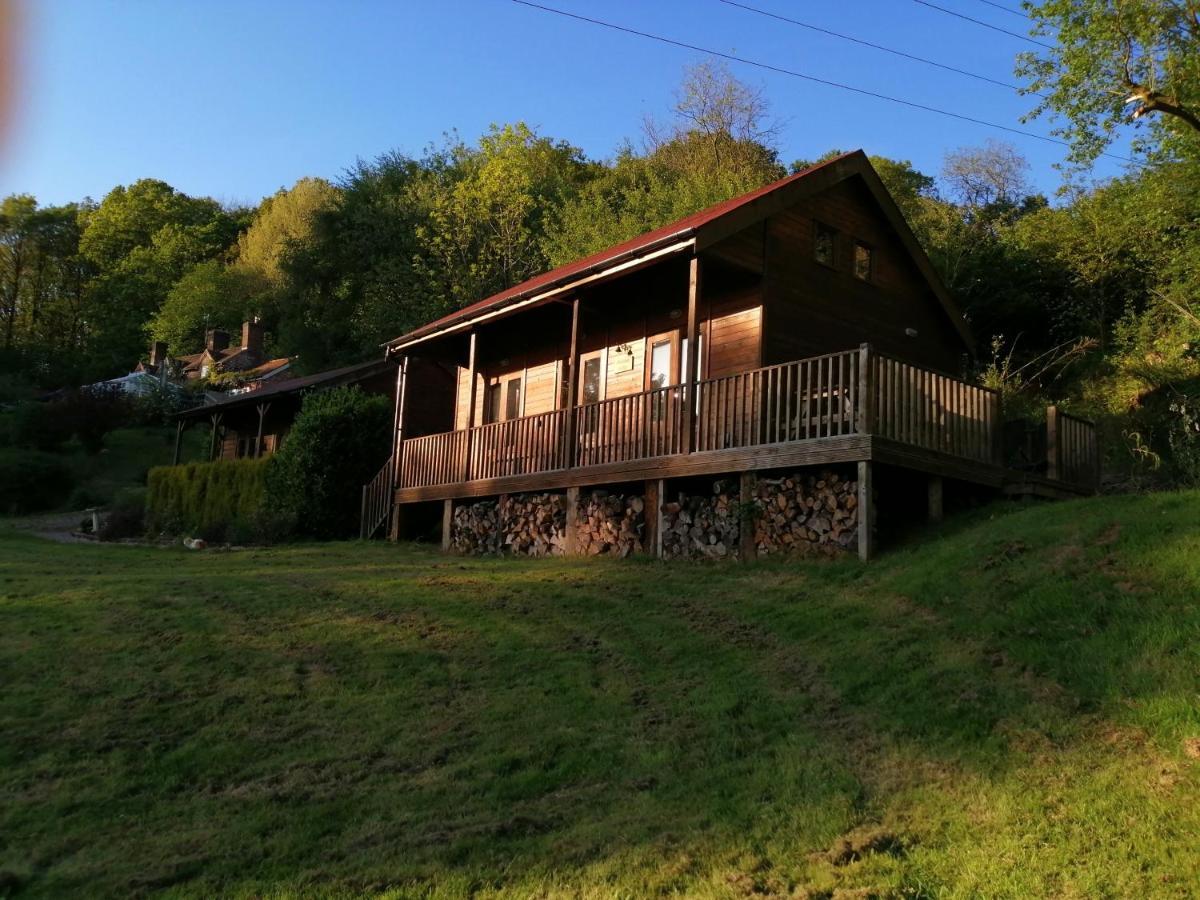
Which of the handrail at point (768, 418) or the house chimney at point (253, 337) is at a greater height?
the house chimney at point (253, 337)

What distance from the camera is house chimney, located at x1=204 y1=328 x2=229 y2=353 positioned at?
64438 millimetres

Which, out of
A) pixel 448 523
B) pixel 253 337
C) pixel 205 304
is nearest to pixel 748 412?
pixel 448 523

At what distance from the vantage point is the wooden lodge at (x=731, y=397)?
12.0 metres

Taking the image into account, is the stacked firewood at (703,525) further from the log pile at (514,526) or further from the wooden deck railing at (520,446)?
the wooden deck railing at (520,446)

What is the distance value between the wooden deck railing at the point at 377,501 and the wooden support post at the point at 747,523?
31.8 ft

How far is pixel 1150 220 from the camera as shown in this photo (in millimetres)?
21219

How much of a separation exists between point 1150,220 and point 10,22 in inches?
864

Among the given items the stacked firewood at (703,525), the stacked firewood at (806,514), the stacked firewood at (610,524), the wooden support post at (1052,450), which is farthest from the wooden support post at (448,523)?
the wooden support post at (1052,450)

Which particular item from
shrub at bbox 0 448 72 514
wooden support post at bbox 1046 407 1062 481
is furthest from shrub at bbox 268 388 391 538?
shrub at bbox 0 448 72 514

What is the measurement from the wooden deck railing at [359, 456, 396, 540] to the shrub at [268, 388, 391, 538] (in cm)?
65

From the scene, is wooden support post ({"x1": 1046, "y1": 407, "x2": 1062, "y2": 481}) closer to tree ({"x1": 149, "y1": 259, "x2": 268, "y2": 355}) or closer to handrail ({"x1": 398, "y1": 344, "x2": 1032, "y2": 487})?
handrail ({"x1": 398, "y1": 344, "x2": 1032, "y2": 487})

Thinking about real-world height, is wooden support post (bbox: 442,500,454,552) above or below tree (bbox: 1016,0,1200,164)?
below

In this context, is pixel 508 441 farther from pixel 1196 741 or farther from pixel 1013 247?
pixel 1013 247

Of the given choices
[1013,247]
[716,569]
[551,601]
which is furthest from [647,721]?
[1013,247]
